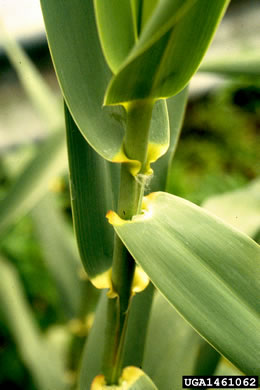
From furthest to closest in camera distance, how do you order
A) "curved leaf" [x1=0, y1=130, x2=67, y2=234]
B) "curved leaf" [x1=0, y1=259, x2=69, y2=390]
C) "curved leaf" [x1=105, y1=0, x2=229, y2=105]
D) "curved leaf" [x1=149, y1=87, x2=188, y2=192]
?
"curved leaf" [x1=0, y1=259, x2=69, y2=390] < "curved leaf" [x1=0, y1=130, x2=67, y2=234] < "curved leaf" [x1=149, y1=87, x2=188, y2=192] < "curved leaf" [x1=105, y1=0, x2=229, y2=105]

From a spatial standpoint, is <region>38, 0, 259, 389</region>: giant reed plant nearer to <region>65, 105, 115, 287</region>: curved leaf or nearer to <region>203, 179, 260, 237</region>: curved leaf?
<region>65, 105, 115, 287</region>: curved leaf

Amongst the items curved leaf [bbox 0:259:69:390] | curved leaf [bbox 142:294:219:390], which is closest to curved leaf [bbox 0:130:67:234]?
curved leaf [bbox 142:294:219:390]

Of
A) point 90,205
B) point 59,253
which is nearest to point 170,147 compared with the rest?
point 90,205

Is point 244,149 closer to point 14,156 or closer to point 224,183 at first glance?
point 224,183

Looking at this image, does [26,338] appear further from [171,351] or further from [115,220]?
[115,220]

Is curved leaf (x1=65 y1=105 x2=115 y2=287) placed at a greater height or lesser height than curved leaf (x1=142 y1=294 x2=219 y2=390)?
greater

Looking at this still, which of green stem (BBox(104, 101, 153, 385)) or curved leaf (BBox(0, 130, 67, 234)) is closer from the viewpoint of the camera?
green stem (BBox(104, 101, 153, 385))
